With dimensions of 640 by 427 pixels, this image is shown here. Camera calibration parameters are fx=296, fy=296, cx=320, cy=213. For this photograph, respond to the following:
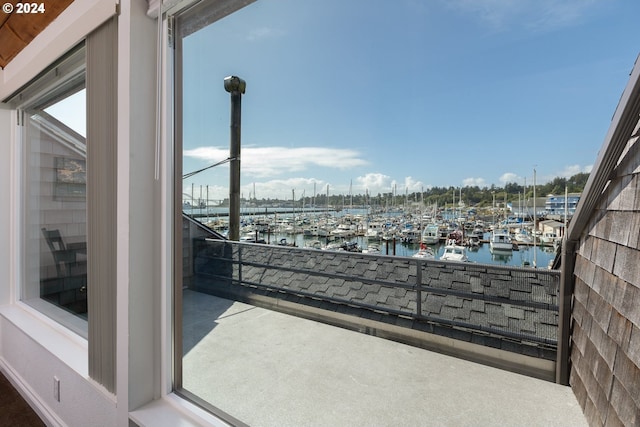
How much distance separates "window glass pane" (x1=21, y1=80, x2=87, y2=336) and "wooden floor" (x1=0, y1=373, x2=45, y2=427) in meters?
0.54

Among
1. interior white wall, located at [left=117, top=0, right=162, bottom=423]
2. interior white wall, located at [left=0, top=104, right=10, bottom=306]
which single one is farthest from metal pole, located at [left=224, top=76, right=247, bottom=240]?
interior white wall, located at [left=0, top=104, right=10, bottom=306]

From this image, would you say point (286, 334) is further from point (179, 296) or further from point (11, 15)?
point (11, 15)

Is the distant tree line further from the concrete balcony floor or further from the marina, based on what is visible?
the concrete balcony floor

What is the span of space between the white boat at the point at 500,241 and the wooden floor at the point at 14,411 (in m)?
2.74

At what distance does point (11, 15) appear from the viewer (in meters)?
1.54

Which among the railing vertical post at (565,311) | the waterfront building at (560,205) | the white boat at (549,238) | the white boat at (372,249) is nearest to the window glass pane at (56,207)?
the white boat at (372,249)

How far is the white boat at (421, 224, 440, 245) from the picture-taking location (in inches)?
84.7

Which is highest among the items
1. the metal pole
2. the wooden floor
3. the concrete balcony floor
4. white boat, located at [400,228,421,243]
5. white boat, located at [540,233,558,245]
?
the metal pole

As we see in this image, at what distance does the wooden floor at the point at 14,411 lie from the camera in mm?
1662

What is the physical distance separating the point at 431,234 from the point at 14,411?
287cm

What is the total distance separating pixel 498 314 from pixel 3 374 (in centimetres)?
365

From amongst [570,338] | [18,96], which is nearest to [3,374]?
[18,96]

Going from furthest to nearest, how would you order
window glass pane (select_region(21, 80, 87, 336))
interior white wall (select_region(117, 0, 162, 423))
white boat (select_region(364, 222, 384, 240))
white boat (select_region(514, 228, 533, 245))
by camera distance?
1. white boat (select_region(364, 222, 384, 240))
2. window glass pane (select_region(21, 80, 87, 336))
3. white boat (select_region(514, 228, 533, 245))
4. interior white wall (select_region(117, 0, 162, 423))

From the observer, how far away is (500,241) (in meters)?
1.77
